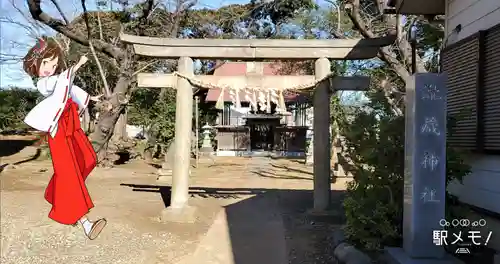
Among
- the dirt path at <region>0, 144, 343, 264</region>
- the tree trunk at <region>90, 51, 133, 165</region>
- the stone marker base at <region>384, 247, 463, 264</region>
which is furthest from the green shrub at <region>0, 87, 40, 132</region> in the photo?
the stone marker base at <region>384, 247, 463, 264</region>

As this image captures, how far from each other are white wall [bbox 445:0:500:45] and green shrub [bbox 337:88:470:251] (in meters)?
1.51

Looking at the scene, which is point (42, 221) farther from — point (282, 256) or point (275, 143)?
point (275, 143)

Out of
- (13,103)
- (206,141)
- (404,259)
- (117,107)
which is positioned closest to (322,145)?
(404,259)

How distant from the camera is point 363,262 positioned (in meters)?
5.13

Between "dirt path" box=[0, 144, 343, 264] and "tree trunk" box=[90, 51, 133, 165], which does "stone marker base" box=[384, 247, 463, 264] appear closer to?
"dirt path" box=[0, 144, 343, 264]

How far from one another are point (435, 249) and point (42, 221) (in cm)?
595

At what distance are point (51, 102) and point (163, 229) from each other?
436cm

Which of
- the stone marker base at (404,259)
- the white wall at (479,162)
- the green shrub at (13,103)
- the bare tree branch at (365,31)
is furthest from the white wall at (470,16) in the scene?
the green shrub at (13,103)

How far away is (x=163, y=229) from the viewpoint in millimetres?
7816

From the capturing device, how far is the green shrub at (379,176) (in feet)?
18.3

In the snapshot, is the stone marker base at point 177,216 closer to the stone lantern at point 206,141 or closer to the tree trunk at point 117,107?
the tree trunk at point 117,107

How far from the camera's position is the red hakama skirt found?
12.9ft

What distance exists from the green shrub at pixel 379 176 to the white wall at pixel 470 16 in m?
1.51

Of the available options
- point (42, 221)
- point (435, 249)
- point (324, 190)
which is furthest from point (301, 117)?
point (435, 249)
